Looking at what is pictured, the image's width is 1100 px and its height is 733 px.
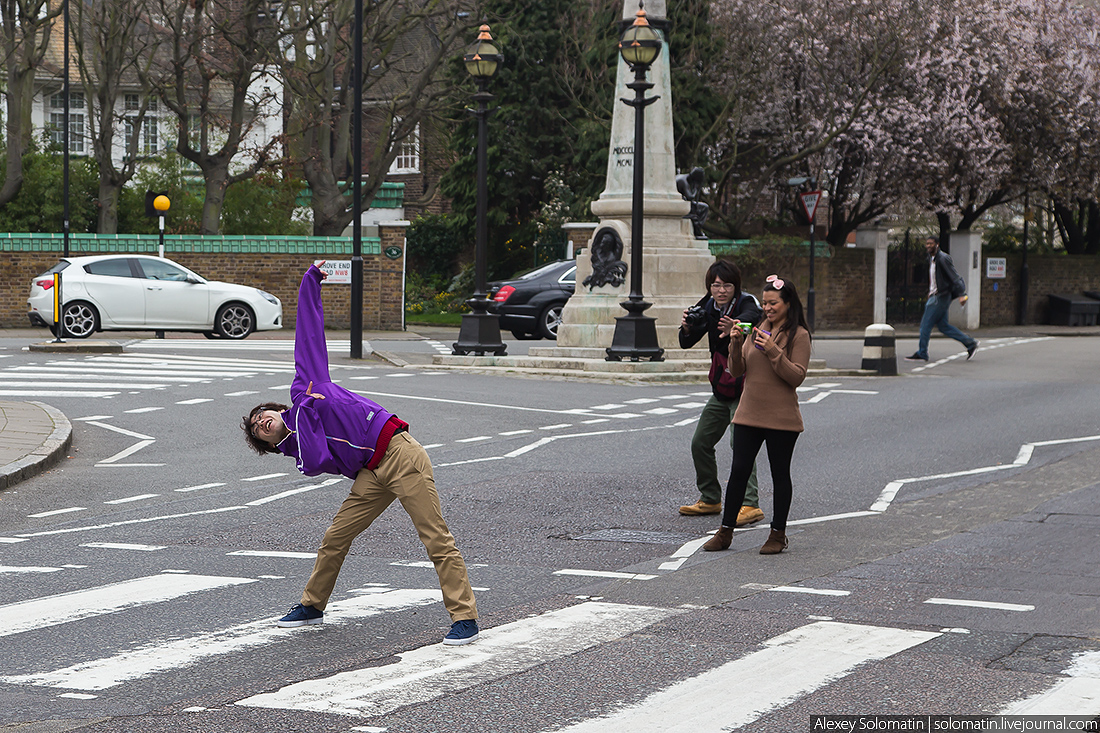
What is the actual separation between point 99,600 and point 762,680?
334 cm

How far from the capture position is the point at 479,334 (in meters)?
20.7

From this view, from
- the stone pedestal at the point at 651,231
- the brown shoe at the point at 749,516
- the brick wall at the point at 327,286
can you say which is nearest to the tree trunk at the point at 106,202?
the brick wall at the point at 327,286

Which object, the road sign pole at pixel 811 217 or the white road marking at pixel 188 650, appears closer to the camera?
the white road marking at pixel 188 650

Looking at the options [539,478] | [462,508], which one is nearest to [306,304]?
[462,508]

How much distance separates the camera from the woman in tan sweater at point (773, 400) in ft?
25.5

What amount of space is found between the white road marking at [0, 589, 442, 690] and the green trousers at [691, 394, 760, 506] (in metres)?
3.04

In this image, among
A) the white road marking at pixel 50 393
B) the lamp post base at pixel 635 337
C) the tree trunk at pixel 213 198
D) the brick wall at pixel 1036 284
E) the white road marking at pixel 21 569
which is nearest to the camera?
the white road marking at pixel 21 569

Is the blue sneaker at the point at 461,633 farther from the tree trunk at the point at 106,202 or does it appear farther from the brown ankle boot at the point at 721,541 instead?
the tree trunk at the point at 106,202

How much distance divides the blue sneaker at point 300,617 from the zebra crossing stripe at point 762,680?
5.98 feet

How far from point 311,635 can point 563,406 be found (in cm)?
977

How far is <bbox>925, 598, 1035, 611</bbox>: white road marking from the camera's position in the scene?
641cm

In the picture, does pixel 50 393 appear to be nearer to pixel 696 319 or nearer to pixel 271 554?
pixel 271 554

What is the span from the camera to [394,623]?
6.13 meters

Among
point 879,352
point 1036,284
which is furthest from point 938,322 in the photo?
point 1036,284
